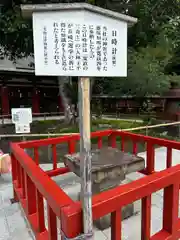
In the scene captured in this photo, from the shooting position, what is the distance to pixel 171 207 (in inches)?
61.2

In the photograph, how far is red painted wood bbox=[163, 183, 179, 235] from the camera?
156 cm

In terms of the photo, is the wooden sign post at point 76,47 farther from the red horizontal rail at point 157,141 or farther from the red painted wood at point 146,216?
the red horizontal rail at point 157,141

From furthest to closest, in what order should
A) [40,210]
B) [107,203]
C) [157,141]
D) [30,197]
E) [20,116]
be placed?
[20,116]
[157,141]
[30,197]
[40,210]
[107,203]

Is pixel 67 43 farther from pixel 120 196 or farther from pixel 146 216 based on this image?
pixel 146 216

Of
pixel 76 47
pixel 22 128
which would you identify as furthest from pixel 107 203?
pixel 22 128

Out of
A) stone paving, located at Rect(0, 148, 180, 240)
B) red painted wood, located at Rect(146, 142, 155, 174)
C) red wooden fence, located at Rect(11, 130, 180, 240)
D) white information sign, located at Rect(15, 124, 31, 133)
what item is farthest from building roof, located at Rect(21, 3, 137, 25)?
white information sign, located at Rect(15, 124, 31, 133)

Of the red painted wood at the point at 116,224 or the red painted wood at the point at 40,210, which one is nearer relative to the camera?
the red painted wood at the point at 116,224

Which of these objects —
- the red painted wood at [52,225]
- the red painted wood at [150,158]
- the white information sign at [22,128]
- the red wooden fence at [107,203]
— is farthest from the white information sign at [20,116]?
the red painted wood at [52,225]

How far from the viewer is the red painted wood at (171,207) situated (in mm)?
1560

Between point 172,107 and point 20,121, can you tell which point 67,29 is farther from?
point 172,107

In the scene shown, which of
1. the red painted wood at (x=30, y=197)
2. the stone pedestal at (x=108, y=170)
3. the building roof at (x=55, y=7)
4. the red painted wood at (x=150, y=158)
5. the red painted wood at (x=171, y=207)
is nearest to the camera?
the building roof at (x=55, y=7)

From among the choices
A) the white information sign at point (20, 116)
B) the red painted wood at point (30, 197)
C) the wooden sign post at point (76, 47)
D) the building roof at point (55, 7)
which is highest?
the building roof at point (55, 7)

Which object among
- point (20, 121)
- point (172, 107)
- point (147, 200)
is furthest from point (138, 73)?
point (147, 200)

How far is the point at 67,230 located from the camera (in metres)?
1.01
